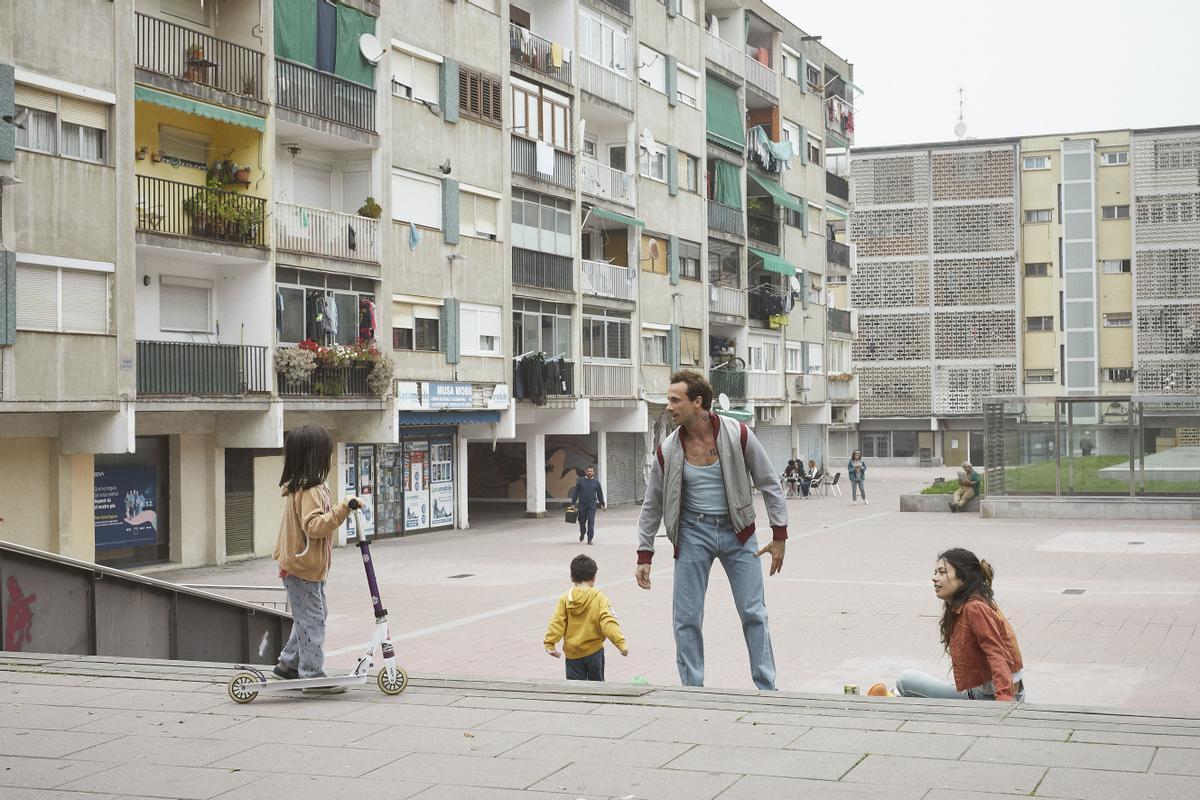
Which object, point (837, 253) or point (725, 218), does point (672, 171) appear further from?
point (837, 253)

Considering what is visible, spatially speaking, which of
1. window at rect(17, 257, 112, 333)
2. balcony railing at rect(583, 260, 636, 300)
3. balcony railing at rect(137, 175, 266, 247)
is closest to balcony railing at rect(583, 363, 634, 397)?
balcony railing at rect(583, 260, 636, 300)

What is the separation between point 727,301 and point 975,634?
43871 millimetres

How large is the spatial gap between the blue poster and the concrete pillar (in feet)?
49.7

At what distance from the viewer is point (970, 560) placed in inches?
314

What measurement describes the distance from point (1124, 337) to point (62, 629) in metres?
80.2

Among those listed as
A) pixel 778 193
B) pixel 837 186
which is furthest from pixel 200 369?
pixel 837 186

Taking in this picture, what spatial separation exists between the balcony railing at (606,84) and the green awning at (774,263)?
11605mm

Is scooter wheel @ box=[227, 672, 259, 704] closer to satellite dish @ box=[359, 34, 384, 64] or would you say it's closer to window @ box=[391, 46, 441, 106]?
satellite dish @ box=[359, 34, 384, 64]

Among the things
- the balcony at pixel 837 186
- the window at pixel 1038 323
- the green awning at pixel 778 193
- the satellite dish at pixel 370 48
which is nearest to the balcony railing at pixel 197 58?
the satellite dish at pixel 370 48

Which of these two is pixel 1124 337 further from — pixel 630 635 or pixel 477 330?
pixel 630 635

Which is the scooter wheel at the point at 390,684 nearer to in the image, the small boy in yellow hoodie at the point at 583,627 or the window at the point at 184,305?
the small boy in yellow hoodie at the point at 583,627

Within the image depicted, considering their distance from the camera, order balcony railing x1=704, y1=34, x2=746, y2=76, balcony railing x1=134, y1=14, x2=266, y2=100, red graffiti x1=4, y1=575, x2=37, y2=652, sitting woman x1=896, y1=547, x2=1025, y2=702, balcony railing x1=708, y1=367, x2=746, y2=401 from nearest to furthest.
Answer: sitting woman x1=896, y1=547, x2=1025, y2=702 < red graffiti x1=4, y1=575, x2=37, y2=652 < balcony railing x1=134, y1=14, x2=266, y2=100 < balcony railing x1=704, y1=34, x2=746, y2=76 < balcony railing x1=708, y1=367, x2=746, y2=401

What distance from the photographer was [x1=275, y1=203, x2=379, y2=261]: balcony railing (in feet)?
94.5

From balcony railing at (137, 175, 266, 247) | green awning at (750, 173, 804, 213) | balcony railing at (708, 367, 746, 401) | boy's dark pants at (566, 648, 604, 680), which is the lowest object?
boy's dark pants at (566, 648, 604, 680)
